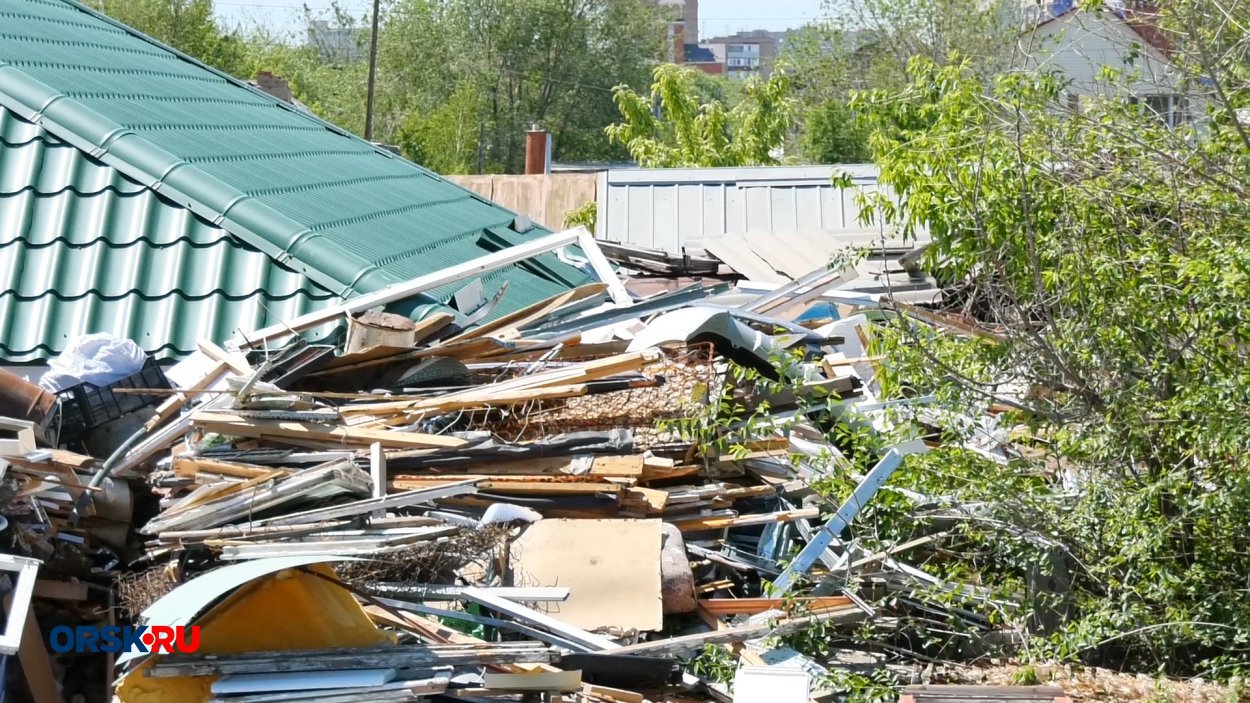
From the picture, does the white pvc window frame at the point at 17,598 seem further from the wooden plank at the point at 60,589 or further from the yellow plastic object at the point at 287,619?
the yellow plastic object at the point at 287,619

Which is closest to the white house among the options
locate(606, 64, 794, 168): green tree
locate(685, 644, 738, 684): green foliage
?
locate(685, 644, 738, 684): green foliage

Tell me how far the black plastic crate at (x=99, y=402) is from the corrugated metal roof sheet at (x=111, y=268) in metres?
0.26

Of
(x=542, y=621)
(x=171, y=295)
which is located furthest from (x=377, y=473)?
(x=171, y=295)

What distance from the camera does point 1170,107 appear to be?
6.77 meters

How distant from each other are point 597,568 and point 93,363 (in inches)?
108

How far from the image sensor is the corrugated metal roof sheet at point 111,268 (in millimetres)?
6543

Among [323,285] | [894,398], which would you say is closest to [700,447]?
[894,398]

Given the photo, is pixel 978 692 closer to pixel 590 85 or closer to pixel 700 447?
pixel 700 447

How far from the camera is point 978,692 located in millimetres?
5062

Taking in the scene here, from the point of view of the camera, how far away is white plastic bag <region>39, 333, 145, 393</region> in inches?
237

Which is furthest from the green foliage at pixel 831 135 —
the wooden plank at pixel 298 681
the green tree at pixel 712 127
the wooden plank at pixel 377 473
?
the wooden plank at pixel 298 681

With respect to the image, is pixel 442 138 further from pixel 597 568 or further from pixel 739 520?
pixel 597 568

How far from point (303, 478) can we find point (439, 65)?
149ft

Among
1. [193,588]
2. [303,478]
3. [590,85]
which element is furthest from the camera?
[590,85]
